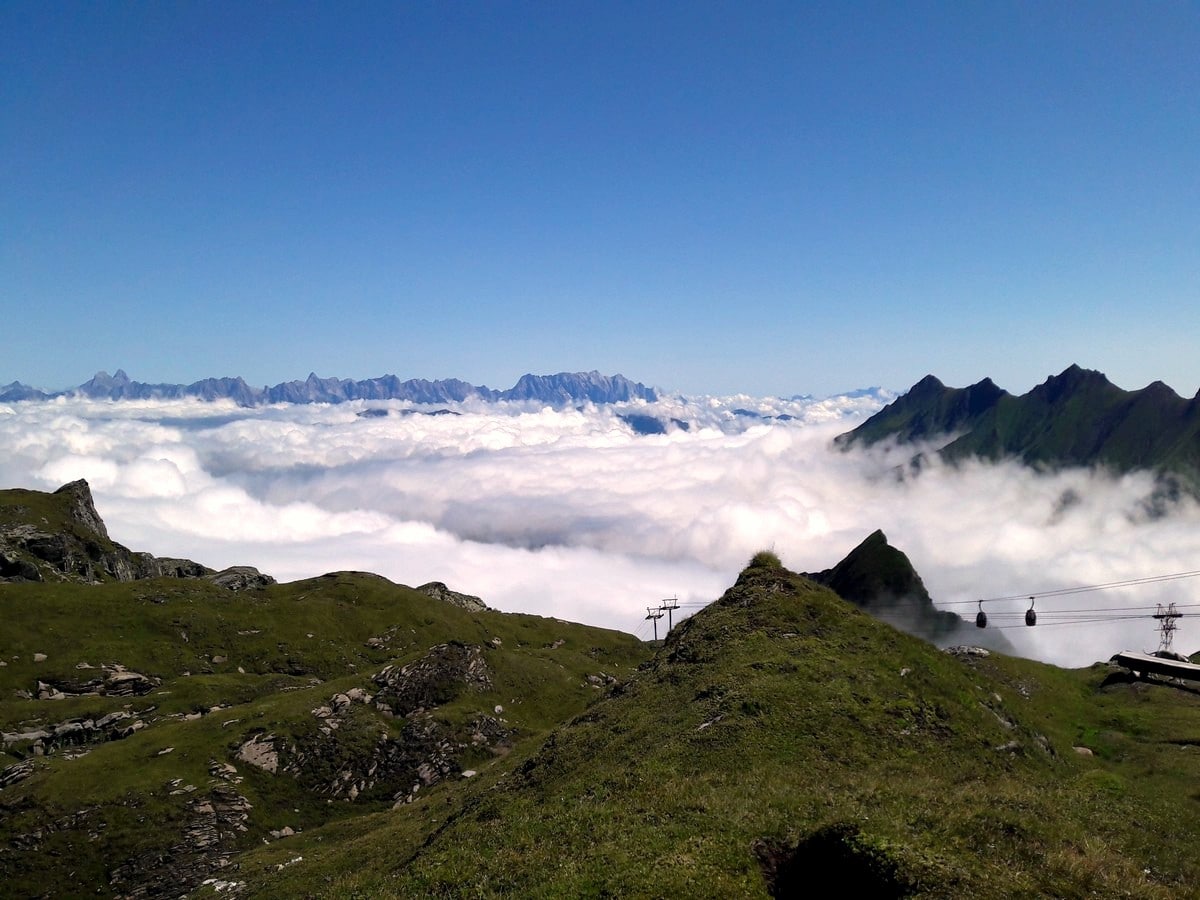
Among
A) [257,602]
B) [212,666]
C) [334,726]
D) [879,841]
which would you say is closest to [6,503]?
[257,602]

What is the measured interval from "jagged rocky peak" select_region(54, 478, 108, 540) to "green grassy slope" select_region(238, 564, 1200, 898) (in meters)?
166

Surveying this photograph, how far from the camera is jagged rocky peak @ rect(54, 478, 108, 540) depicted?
18100 cm

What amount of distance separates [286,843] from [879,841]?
226 feet

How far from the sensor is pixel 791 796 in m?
27.9

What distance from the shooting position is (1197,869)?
24.2 metres

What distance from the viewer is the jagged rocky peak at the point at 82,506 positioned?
18100cm

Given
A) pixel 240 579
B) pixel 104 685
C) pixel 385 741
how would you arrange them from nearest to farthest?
1. pixel 385 741
2. pixel 104 685
3. pixel 240 579

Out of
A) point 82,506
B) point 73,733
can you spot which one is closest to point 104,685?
point 73,733

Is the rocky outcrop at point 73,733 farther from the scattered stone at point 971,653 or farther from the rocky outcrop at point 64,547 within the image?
the scattered stone at point 971,653

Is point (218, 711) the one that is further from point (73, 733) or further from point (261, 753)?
point (261, 753)

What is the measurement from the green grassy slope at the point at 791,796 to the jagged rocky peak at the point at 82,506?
16614 centimetres

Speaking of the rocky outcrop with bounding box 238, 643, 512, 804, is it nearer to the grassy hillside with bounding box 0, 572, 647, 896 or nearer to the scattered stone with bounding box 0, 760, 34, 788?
the grassy hillside with bounding box 0, 572, 647, 896

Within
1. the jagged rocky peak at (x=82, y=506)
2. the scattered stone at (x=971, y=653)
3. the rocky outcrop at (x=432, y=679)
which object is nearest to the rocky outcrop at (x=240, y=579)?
the jagged rocky peak at (x=82, y=506)

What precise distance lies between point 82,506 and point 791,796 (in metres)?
221
